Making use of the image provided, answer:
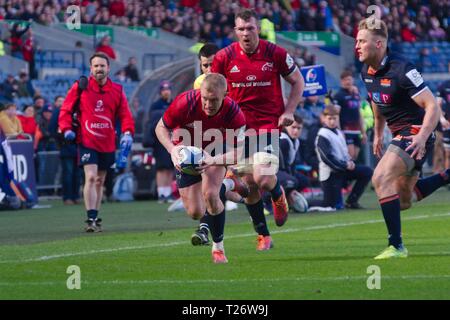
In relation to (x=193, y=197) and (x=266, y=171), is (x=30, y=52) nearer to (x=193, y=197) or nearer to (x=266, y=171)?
(x=266, y=171)

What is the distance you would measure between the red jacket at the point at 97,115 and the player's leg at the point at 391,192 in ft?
18.9

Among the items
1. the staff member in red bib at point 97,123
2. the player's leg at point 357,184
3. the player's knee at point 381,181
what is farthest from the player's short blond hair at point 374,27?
the player's leg at point 357,184

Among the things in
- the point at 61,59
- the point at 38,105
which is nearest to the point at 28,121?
the point at 38,105

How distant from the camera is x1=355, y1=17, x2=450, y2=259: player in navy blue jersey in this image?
11.9 meters

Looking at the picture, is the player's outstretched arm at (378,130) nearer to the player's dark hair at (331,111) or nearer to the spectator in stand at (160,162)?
the player's dark hair at (331,111)

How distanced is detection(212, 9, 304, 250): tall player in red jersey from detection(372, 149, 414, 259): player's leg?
163 centimetres

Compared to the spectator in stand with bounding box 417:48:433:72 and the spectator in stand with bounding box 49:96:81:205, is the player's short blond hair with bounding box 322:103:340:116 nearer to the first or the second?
the spectator in stand with bounding box 49:96:81:205

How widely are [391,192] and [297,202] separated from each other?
26.5ft

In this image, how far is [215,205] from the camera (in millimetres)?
11969

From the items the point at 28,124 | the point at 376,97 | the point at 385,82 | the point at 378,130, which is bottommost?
the point at 28,124

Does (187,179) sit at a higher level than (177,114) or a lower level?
lower

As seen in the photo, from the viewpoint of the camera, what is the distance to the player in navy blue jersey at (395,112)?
11938 millimetres
